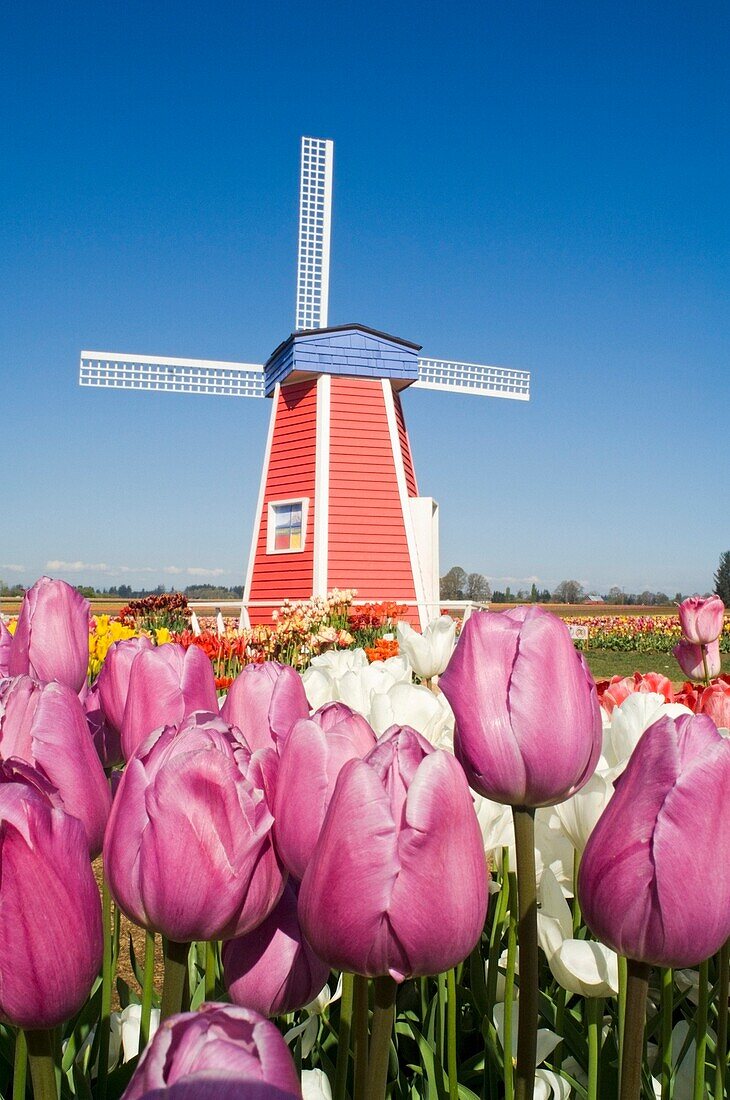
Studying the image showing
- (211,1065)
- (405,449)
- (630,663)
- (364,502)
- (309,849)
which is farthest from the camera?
(630,663)

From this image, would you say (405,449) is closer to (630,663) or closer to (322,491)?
(322,491)

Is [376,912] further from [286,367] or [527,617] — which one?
[286,367]

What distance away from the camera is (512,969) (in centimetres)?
114

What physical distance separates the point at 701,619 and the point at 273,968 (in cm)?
263

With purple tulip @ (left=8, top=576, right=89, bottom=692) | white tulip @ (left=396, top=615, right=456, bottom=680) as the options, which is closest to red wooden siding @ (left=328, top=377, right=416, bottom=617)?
white tulip @ (left=396, top=615, right=456, bottom=680)

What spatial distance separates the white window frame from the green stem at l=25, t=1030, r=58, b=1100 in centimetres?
1451

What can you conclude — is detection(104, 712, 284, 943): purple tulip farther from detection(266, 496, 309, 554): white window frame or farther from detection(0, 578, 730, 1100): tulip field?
detection(266, 496, 309, 554): white window frame

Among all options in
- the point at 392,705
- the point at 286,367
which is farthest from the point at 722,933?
the point at 286,367

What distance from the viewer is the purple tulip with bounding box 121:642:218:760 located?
0.96 meters

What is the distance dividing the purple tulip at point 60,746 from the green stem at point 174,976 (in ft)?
0.39

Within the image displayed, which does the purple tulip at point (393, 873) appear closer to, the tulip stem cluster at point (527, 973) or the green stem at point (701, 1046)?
the tulip stem cluster at point (527, 973)

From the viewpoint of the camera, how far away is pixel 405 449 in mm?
16453

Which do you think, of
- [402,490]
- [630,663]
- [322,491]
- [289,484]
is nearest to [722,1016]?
[322,491]

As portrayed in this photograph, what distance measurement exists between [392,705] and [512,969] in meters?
0.52
